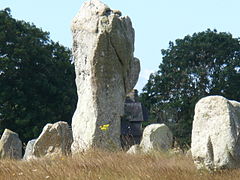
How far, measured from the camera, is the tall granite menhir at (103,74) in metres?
13.0

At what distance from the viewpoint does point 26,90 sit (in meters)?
30.6

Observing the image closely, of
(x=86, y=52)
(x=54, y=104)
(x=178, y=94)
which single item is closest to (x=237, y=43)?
(x=178, y=94)

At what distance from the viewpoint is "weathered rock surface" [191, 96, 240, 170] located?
8164 millimetres

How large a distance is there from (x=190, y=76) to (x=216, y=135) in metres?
30.0

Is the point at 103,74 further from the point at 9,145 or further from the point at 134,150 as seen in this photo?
the point at 9,145

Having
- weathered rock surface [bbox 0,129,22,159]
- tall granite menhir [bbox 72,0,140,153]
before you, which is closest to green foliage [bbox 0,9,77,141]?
weathered rock surface [bbox 0,129,22,159]

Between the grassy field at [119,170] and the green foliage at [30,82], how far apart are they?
63.8ft

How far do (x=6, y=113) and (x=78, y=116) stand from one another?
16806 mm

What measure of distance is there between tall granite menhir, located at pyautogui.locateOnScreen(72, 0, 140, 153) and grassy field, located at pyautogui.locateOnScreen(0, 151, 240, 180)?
3.14 metres

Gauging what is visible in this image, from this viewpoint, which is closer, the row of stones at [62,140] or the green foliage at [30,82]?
the row of stones at [62,140]

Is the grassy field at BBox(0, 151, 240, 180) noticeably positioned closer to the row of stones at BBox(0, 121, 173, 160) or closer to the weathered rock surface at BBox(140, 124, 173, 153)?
the row of stones at BBox(0, 121, 173, 160)

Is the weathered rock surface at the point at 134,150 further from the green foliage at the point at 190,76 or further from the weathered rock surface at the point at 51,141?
the green foliage at the point at 190,76

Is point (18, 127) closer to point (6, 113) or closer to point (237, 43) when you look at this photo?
Result: point (6, 113)

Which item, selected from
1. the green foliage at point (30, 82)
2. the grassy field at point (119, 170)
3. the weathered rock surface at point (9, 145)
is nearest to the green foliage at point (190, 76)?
the green foliage at point (30, 82)
